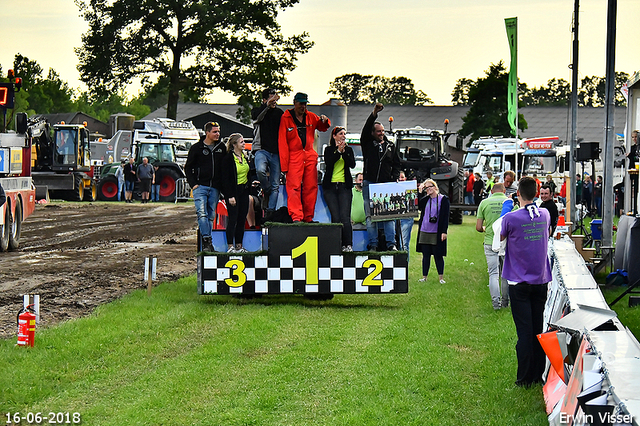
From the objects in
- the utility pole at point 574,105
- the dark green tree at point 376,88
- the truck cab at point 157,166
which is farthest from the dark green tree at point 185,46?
the dark green tree at point 376,88

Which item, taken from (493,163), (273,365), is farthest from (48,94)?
(273,365)

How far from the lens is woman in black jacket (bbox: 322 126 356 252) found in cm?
1184

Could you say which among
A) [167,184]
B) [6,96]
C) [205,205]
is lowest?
[205,205]

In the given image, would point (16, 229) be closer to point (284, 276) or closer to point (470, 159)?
point (284, 276)

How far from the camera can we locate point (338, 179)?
39.0ft

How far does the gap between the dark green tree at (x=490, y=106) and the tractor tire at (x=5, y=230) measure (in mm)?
47508

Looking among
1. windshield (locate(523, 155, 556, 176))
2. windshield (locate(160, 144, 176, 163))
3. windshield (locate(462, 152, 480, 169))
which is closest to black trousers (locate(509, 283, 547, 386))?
windshield (locate(523, 155, 556, 176))

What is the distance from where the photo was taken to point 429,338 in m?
9.61

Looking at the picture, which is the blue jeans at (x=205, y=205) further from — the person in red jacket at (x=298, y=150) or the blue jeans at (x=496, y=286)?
the blue jeans at (x=496, y=286)

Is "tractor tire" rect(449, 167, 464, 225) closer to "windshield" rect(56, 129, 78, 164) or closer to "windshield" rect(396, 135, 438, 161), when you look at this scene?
"windshield" rect(396, 135, 438, 161)

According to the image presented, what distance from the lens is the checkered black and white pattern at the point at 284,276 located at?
11.4 m

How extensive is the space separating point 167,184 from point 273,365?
31.9m

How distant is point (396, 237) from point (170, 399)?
6.11 meters

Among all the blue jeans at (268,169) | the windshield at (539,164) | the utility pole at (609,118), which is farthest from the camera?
the windshield at (539,164)
